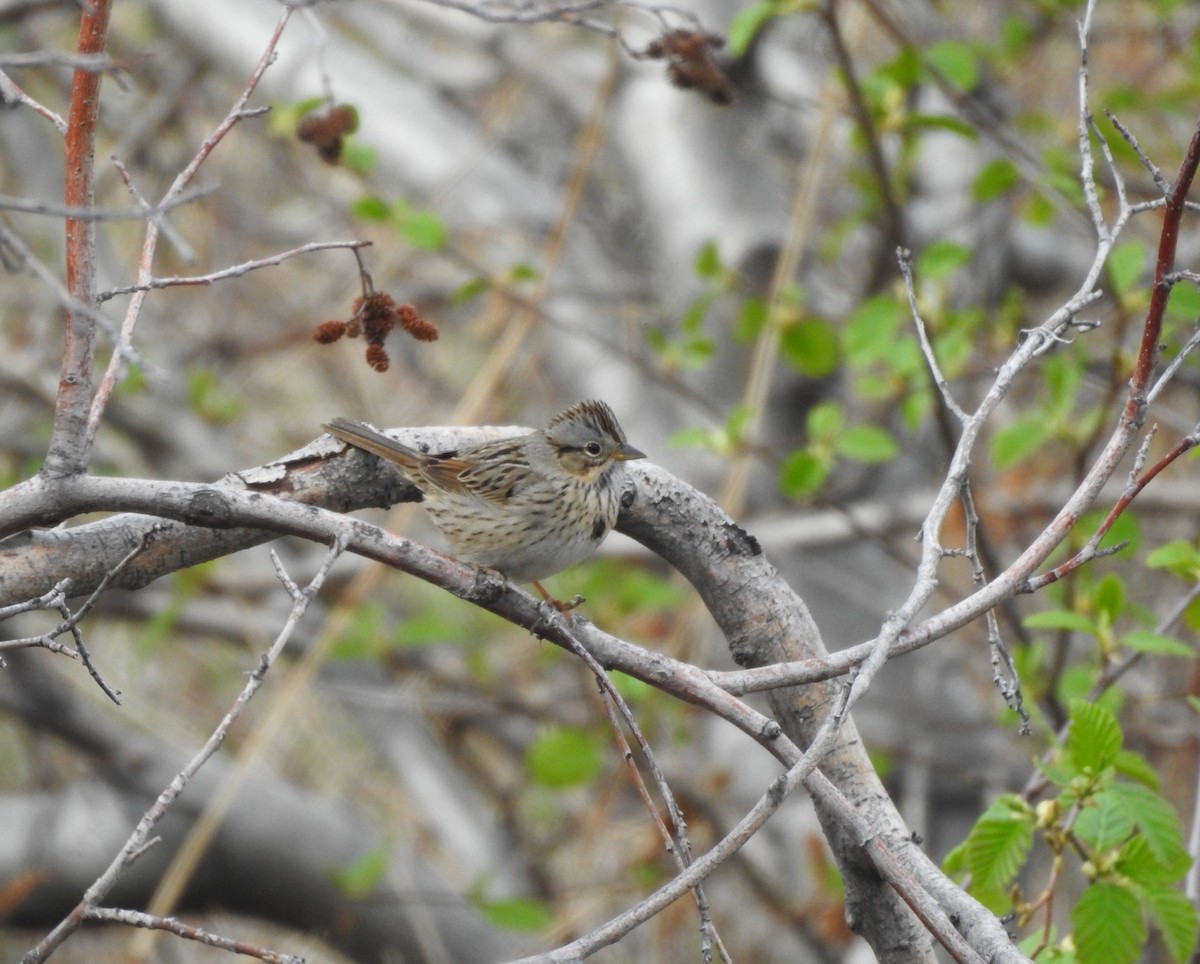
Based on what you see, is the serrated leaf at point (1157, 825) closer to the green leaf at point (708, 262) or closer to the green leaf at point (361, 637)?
the green leaf at point (708, 262)

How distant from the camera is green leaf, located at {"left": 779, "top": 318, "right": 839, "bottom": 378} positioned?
474 cm

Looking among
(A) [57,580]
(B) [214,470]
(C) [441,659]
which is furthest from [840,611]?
(A) [57,580]

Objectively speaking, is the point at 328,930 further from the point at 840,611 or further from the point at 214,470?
the point at 840,611

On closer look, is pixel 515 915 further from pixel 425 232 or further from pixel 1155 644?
pixel 1155 644

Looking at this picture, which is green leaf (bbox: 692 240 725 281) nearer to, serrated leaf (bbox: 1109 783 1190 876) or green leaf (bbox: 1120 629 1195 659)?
green leaf (bbox: 1120 629 1195 659)

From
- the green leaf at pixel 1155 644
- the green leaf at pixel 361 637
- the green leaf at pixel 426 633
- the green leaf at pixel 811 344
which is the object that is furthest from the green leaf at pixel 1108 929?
the green leaf at pixel 361 637

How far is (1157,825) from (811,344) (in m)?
2.55

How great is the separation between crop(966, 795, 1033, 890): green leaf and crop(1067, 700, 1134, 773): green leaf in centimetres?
16

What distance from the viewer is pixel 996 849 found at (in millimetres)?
2488

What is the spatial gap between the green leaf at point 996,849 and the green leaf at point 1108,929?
0.43ft

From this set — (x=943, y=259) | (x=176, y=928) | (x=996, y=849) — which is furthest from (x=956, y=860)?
(x=943, y=259)

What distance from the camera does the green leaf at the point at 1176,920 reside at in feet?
8.11

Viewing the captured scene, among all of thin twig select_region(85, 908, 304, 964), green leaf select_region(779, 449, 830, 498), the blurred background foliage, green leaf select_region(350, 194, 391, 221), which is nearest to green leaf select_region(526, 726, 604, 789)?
the blurred background foliage

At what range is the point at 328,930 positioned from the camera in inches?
241
